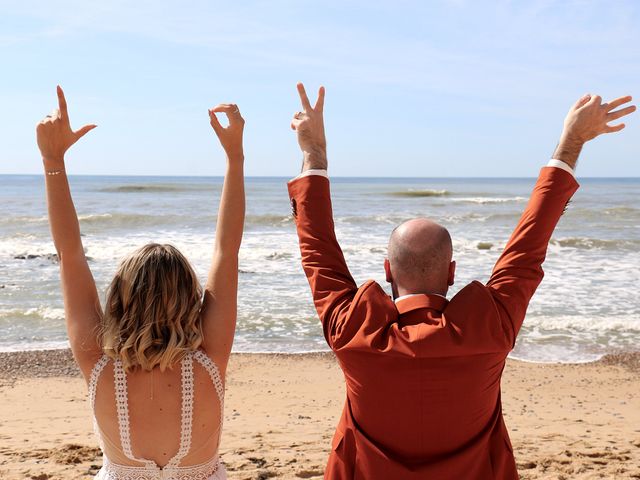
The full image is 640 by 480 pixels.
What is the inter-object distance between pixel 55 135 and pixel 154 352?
89cm

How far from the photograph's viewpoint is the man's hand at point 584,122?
2.37 m

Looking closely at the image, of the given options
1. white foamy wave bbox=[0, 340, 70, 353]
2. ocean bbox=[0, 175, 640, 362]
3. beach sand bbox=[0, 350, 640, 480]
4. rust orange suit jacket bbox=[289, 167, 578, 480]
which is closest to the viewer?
rust orange suit jacket bbox=[289, 167, 578, 480]

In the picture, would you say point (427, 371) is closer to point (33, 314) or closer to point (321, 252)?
point (321, 252)

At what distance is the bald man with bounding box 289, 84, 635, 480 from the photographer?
2014 mm

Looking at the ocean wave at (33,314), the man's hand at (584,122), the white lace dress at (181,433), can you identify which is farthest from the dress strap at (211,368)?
the ocean wave at (33,314)

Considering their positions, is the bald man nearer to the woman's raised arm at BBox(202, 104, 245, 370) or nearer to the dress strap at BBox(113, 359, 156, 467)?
the woman's raised arm at BBox(202, 104, 245, 370)

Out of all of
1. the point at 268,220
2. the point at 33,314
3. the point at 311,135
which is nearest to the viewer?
the point at 311,135

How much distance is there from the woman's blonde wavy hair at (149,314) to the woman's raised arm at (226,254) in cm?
9

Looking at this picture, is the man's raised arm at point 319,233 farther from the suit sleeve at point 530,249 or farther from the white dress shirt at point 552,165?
the suit sleeve at point 530,249

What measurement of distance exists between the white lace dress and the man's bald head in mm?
710

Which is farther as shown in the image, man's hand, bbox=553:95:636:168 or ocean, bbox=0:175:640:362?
ocean, bbox=0:175:640:362

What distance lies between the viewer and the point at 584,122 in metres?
2.38

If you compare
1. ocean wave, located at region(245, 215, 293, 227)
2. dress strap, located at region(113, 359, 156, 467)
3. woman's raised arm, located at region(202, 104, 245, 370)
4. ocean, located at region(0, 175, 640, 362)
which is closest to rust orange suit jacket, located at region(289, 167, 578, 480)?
woman's raised arm, located at region(202, 104, 245, 370)

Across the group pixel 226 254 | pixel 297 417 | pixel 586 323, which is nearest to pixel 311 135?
pixel 226 254
